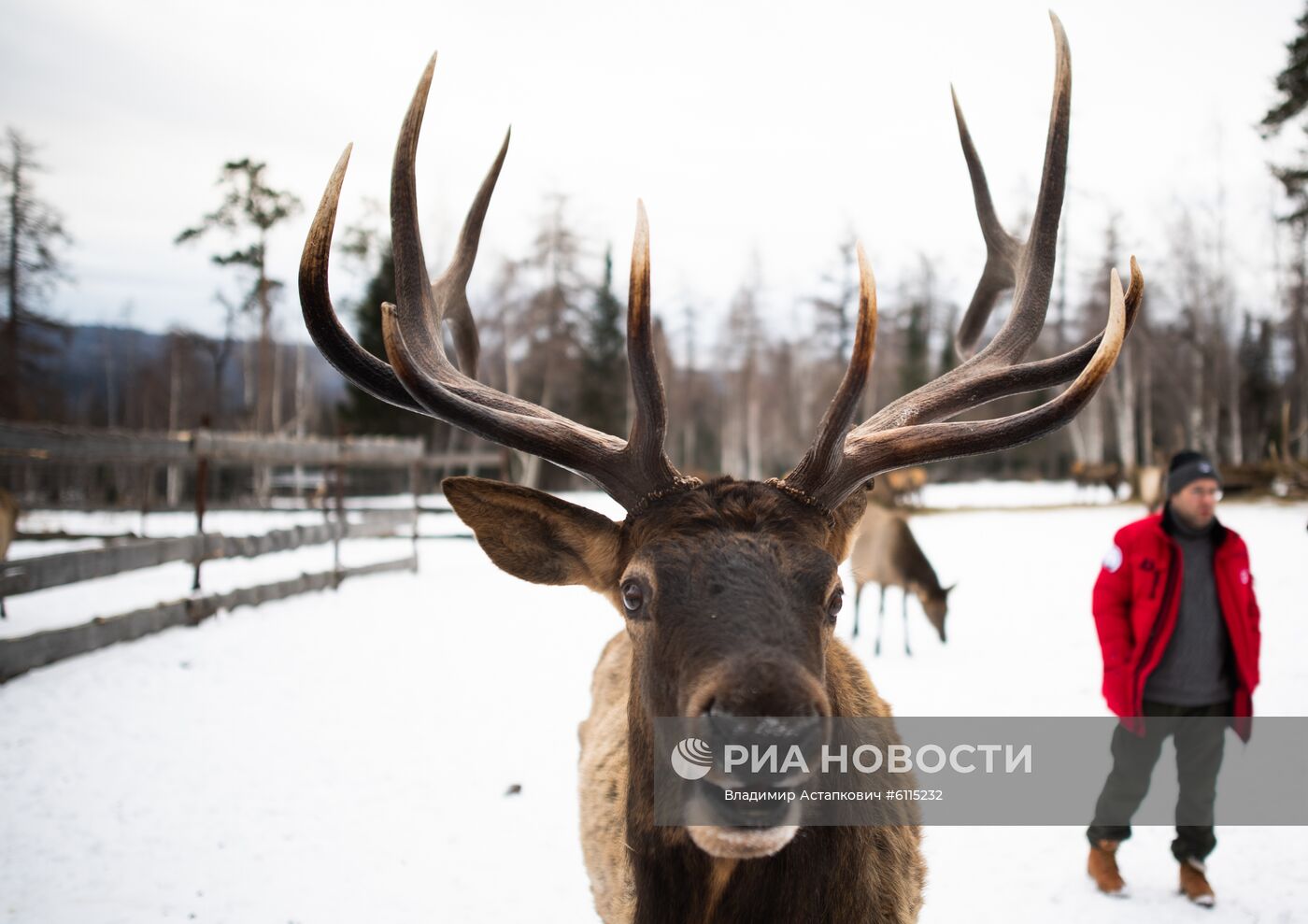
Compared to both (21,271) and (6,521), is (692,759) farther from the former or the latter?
(21,271)

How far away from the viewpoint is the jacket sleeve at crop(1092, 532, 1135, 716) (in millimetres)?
3461

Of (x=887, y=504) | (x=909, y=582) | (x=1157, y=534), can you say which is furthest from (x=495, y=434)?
(x=887, y=504)

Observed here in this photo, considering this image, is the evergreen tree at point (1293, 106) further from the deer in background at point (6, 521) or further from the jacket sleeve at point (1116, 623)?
the deer in background at point (6, 521)

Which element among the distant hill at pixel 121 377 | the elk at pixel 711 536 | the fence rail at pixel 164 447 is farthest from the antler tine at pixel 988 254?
the distant hill at pixel 121 377

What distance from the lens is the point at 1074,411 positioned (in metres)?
2.17

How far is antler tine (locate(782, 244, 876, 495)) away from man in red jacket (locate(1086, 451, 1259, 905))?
2212 mm

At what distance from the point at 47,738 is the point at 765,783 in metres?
6.32

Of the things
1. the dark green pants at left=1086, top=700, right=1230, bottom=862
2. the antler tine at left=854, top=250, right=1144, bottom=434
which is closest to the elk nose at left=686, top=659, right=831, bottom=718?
the antler tine at left=854, top=250, right=1144, bottom=434

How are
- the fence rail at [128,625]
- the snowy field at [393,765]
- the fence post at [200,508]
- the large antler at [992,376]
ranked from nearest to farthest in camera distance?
1. the large antler at [992,376]
2. the snowy field at [393,765]
3. the fence rail at [128,625]
4. the fence post at [200,508]

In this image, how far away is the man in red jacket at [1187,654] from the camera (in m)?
3.35

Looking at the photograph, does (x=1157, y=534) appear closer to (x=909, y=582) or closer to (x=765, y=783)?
(x=765, y=783)

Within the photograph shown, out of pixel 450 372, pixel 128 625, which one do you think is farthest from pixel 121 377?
pixel 450 372

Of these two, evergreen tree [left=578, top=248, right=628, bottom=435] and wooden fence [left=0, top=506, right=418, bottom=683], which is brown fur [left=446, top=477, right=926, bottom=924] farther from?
evergreen tree [left=578, top=248, right=628, bottom=435]

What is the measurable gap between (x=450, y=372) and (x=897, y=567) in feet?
24.0
